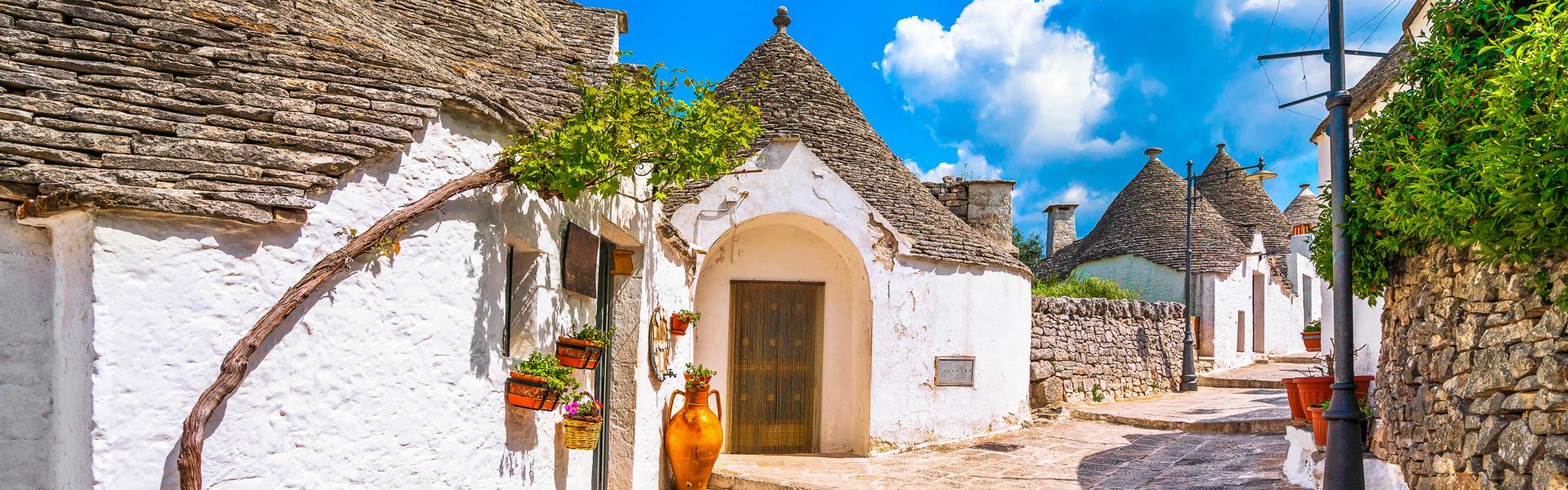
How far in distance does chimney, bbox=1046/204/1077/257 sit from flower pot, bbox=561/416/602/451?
22453mm

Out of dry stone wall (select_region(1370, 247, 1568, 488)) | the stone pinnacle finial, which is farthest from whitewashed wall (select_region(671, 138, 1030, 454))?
dry stone wall (select_region(1370, 247, 1568, 488))

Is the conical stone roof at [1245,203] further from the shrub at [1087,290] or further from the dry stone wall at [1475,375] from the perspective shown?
the dry stone wall at [1475,375]

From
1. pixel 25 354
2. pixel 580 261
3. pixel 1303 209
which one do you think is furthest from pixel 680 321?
pixel 1303 209

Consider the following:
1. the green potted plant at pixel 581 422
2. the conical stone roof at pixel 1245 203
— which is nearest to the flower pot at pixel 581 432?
the green potted plant at pixel 581 422

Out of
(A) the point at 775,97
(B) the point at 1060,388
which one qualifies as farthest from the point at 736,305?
(B) the point at 1060,388

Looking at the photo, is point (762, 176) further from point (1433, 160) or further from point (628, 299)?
point (1433, 160)

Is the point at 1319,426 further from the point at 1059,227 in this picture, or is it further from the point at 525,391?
the point at 1059,227

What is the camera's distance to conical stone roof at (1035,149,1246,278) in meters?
20.2

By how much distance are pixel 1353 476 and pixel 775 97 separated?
7.98 metres

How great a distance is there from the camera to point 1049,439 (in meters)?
11.1

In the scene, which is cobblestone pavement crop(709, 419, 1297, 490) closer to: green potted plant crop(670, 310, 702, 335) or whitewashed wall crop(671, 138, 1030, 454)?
whitewashed wall crop(671, 138, 1030, 454)

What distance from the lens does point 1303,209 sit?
27219 millimetres

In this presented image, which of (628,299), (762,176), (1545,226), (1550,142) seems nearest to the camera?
(1550,142)

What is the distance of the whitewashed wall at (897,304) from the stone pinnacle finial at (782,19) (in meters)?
3.60
